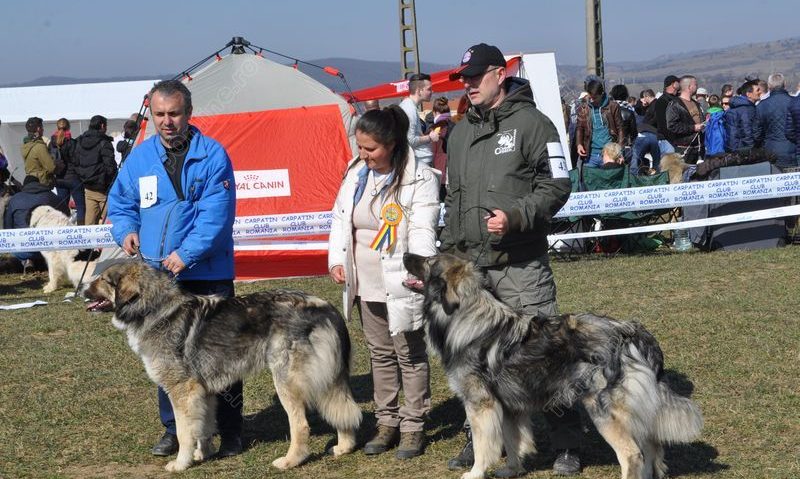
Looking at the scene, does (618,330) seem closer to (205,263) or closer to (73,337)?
(205,263)

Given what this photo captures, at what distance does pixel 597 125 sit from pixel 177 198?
321 inches

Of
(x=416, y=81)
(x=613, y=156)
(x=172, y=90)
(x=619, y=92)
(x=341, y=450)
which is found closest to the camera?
(x=172, y=90)

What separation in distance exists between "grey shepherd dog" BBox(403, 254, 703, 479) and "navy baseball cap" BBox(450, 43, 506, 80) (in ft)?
2.98

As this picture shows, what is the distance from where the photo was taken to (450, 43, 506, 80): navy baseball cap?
4477 millimetres

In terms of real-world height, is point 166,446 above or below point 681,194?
below

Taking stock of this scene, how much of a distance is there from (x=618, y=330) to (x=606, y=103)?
837 centimetres

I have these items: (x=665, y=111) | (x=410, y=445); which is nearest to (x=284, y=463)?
(x=410, y=445)

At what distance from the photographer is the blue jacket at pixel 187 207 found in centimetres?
503

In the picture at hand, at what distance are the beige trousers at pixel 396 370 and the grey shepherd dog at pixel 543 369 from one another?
1.82 ft

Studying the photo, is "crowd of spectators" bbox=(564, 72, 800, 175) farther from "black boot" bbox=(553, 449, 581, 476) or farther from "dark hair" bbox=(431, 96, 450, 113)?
"black boot" bbox=(553, 449, 581, 476)

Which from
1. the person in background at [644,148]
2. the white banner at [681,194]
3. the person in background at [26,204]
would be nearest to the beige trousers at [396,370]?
the white banner at [681,194]

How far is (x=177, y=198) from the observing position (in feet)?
16.6

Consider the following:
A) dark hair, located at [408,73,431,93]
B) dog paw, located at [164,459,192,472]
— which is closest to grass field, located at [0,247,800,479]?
dog paw, located at [164,459,192,472]

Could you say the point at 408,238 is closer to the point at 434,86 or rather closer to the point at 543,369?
the point at 543,369
